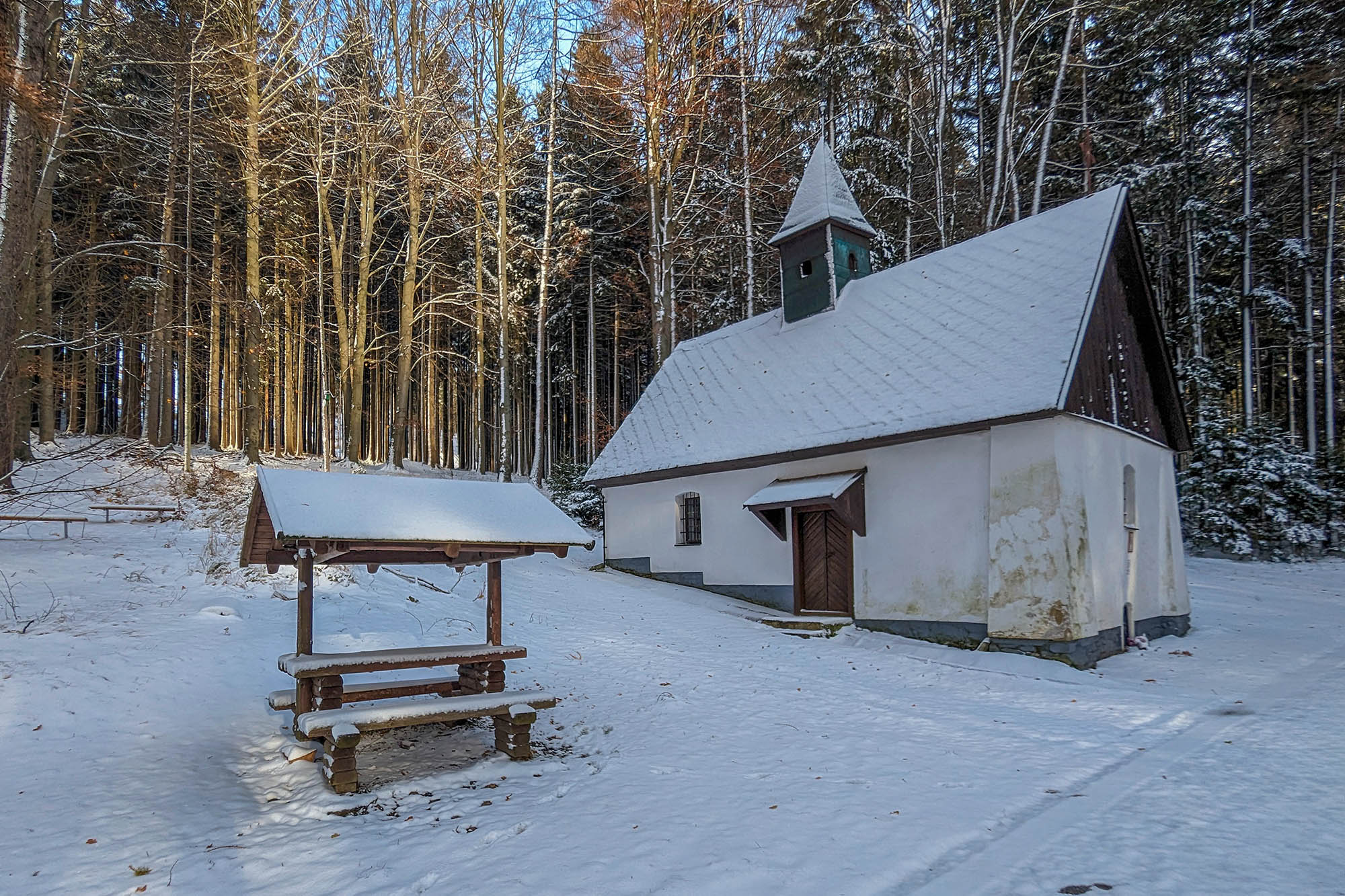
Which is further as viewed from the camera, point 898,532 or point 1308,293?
point 1308,293

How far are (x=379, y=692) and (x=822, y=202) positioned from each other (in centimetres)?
1451

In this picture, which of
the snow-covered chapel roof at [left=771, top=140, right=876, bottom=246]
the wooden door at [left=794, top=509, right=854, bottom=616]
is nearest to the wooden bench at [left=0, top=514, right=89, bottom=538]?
the wooden door at [left=794, top=509, right=854, bottom=616]

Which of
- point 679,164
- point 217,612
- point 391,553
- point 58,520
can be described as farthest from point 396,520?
point 679,164

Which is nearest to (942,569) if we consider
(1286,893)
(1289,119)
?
(1286,893)

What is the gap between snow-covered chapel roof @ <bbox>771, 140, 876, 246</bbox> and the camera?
1748 centimetres

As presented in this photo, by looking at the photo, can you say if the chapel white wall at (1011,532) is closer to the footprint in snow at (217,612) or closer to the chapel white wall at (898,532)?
the chapel white wall at (898,532)

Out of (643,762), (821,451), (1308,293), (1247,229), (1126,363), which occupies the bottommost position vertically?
(643,762)

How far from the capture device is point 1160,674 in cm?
1058

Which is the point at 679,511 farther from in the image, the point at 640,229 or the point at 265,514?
the point at 640,229

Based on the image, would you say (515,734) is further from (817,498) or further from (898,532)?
(898,532)

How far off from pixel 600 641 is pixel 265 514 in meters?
5.75

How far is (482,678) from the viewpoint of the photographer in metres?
7.55

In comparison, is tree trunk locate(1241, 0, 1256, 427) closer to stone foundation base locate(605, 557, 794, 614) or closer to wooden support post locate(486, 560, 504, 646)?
stone foundation base locate(605, 557, 794, 614)

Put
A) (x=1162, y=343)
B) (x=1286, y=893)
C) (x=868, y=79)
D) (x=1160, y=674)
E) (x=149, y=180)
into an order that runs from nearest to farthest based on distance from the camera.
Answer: (x=1286, y=893) < (x=1160, y=674) < (x=1162, y=343) < (x=149, y=180) < (x=868, y=79)
